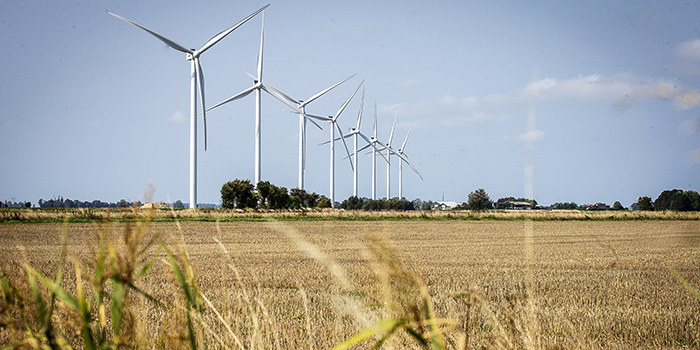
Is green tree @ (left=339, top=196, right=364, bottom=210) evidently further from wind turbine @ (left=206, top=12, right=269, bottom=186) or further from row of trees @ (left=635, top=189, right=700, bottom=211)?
row of trees @ (left=635, top=189, right=700, bottom=211)

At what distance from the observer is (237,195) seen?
107m

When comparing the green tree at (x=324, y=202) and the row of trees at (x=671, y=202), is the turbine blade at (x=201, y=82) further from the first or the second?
the row of trees at (x=671, y=202)

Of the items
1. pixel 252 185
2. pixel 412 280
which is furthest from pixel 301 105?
pixel 412 280

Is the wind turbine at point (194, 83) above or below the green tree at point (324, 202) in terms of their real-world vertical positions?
above

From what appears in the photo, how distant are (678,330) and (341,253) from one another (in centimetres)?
1698

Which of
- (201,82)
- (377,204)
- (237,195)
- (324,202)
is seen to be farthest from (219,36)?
(377,204)

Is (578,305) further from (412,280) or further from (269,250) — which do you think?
(269,250)

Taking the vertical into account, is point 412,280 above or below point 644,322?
above

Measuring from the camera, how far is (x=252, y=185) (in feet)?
363

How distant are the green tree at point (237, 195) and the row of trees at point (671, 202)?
146856 mm

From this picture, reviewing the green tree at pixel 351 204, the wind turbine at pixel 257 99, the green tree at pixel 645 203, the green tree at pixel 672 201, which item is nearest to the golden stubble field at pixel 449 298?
the wind turbine at pixel 257 99

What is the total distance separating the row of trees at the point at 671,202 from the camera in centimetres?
18312

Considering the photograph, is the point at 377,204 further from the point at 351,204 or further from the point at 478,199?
the point at 478,199

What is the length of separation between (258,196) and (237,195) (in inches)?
178
